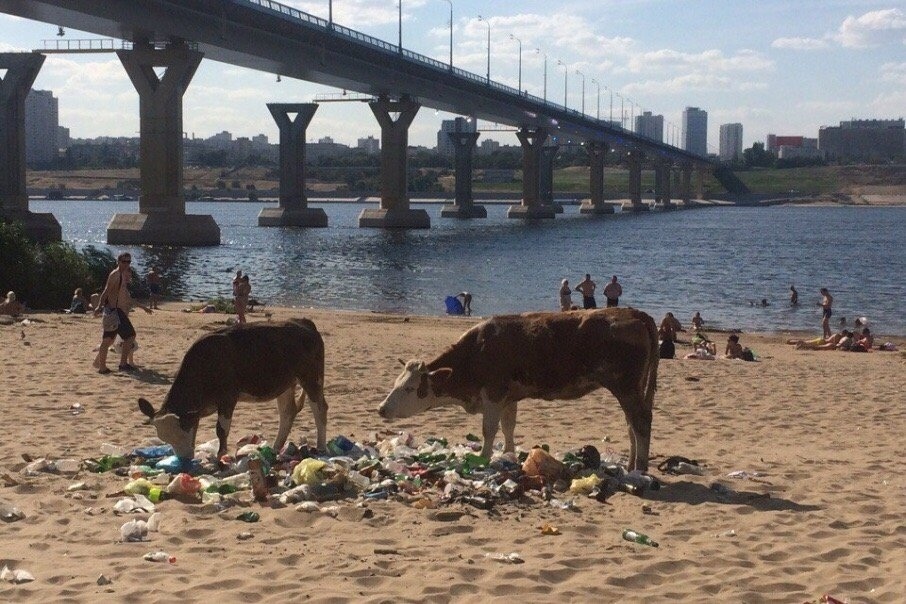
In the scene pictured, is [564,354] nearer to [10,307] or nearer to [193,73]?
[10,307]

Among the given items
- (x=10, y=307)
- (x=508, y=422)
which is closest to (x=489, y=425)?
(x=508, y=422)

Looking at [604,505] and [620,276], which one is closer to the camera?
[604,505]

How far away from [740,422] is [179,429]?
23.2 ft

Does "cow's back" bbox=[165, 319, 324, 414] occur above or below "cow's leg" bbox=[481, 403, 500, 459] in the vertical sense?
above

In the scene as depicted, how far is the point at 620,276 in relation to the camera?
201 ft

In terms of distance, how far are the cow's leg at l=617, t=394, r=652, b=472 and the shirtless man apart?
845 centimetres

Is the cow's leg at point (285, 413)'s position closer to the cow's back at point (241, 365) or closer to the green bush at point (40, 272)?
the cow's back at point (241, 365)

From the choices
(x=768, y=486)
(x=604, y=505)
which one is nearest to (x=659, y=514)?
(x=604, y=505)

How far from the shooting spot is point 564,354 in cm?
1063

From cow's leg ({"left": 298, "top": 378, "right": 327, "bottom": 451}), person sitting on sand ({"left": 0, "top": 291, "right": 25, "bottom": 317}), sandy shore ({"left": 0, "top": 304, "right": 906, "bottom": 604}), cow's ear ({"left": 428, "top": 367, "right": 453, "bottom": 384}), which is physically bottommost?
sandy shore ({"left": 0, "top": 304, "right": 906, "bottom": 604})

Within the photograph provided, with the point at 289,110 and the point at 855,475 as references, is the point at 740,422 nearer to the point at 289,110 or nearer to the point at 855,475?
the point at 855,475

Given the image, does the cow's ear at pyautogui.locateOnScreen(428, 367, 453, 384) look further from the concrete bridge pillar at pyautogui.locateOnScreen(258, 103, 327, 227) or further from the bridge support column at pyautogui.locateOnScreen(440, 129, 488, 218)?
the bridge support column at pyautogui.locateOnScreen(440, 129, 488, 218)

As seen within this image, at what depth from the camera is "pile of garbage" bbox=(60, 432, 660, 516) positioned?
31.4 feet

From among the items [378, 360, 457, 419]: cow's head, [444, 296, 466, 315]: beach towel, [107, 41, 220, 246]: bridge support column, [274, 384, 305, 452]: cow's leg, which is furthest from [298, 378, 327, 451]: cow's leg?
[107, 41, 220, 246]: bridge support column
